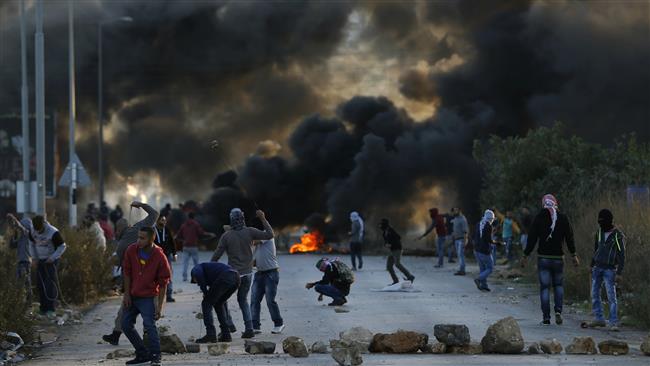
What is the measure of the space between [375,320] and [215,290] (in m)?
3.33

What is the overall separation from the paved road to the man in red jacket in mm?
495

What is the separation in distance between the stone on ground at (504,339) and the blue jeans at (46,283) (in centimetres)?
791

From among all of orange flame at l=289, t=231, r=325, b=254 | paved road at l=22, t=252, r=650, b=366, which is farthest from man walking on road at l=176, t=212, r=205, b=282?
orange flame at l=289, t=231, r=325, b=254

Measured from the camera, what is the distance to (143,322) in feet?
42.2

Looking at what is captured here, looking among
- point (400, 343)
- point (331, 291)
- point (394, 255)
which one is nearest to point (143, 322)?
point (400, 343)

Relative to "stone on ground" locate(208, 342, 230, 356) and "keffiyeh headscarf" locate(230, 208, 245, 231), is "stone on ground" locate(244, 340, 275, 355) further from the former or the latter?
"keffiyeh headscarf" locate(230, 208, 245, 231)

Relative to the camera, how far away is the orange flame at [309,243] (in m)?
45.1

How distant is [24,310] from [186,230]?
11000mm

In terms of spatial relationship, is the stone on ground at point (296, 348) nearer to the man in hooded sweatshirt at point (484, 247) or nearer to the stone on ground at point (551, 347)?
the stone on ground at point (551, 347)

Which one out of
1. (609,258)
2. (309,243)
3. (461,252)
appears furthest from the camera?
(309,243)

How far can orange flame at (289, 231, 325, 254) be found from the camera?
1774 inches

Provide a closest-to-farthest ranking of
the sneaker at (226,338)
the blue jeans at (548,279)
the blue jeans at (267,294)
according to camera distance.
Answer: the sneaker at (226,338) → the blue jeans at (267,294) → the blue jeans at (548,279)

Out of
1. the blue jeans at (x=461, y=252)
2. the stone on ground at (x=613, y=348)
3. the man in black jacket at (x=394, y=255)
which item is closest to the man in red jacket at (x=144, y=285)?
the stone on ground at (x=613, y=348)

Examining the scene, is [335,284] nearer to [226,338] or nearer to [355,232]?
[226,338]
